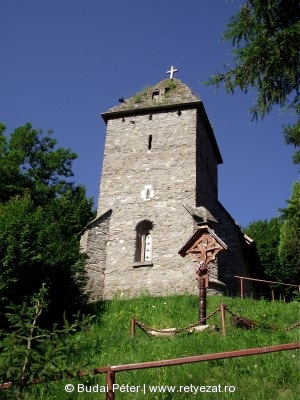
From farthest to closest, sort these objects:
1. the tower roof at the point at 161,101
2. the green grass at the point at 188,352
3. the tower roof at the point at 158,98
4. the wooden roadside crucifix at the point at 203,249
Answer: the tower roof at the point at 158,98
the tower roof at the point at 161,101
the wooden roadside crucifix at the point at 203,249
the green grass at the point at 188,352

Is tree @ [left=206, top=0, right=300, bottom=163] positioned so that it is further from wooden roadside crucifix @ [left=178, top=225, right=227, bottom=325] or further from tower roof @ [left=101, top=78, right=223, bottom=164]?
tower roof @ [left=101, top=78, right=223, bottom=164]

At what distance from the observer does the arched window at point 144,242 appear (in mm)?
18750

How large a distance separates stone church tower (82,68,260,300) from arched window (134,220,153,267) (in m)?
0.04

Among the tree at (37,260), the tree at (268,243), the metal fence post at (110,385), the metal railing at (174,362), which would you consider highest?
the tree at (268,243)

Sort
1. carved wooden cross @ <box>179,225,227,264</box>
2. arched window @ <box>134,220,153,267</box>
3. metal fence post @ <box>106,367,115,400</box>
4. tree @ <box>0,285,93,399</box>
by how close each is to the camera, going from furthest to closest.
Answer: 1. arched window @ <box>134,220,153,267</box>
2. carved wooden cross @ <box>179,225,227,264</box>
3. tree @ <box>0,285,93,399</box>
4. metal fence post @ <box>106,367,115,400</box>

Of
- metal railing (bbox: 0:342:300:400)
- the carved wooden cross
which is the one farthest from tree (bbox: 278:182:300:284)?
metal railing (bbox: 0:342:300:400)

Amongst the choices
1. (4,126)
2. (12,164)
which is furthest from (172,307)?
(4,126)

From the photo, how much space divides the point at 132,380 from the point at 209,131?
17.0m

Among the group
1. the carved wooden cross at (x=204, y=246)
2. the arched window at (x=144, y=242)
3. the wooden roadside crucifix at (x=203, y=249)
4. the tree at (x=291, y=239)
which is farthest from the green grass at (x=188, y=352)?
the arched window at (x=144, y=242)

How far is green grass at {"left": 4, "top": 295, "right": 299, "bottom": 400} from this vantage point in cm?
680

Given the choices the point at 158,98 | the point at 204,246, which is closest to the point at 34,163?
the point at 158,98

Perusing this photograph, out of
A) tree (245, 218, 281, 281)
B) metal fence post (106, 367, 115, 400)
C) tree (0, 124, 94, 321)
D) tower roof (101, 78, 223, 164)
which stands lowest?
metal fence post (106, 367, 115, 400)

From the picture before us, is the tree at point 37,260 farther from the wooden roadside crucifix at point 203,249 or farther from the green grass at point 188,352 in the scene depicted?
the wooden roadside crucifix at point 203,249

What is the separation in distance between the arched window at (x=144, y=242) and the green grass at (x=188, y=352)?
3163 mm
